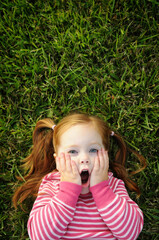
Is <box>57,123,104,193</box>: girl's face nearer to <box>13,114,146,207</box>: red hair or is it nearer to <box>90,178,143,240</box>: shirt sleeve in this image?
<box>90,178,143,240</box>: shirt sleeve

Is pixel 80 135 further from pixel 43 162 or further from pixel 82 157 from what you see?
pixel 43 162

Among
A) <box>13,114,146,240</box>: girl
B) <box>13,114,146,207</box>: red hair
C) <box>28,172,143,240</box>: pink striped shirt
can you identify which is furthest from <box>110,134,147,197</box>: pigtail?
<box>28,172,143,240</box>: pink striped shirt

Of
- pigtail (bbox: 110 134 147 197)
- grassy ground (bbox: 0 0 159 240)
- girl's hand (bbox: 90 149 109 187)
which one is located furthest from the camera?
grassy ground (bbox: 0 0 159 240)

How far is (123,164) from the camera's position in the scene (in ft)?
8.95

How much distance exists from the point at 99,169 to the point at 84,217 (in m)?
0.41

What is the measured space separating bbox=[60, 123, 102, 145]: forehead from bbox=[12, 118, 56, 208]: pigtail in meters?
0.48

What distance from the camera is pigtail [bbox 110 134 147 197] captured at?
105 inches

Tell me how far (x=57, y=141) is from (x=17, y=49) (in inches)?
50.1

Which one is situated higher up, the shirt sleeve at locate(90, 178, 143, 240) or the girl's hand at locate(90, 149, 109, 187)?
the girl's hand at locate(90, 149, 109, 187)

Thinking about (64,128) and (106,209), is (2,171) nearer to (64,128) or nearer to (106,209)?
(64,128)

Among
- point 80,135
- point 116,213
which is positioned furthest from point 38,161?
point 116,213

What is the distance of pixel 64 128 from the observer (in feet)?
7.58

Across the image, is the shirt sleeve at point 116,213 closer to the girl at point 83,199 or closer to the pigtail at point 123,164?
the girl at point 83,199

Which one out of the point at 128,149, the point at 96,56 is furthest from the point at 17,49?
the point at 128,149
